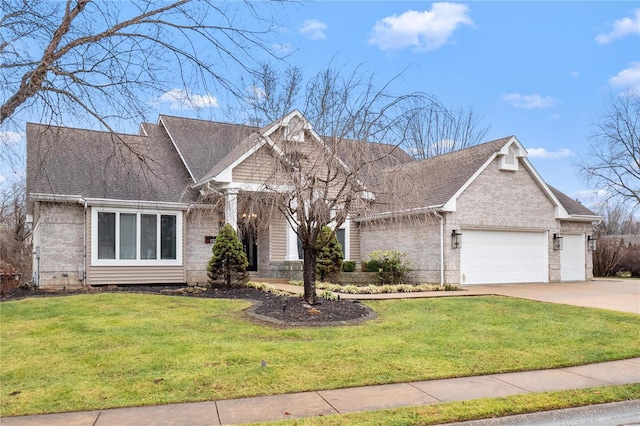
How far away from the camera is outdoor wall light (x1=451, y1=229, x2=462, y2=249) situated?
1733 centimetres

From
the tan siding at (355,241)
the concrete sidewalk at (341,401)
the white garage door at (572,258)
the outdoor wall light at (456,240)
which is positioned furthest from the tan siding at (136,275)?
the white garage door at (572,258)

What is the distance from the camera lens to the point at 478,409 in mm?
5238

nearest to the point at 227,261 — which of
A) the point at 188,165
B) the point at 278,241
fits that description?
the point at 278,241

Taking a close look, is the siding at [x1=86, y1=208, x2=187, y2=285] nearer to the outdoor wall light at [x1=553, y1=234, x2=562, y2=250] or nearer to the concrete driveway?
the concrete driveway

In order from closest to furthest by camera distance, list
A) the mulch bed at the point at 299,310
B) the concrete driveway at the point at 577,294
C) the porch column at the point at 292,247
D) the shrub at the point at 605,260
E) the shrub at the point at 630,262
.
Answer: the mulch bed at the point at 299,310, the concrete driveway at the point at 577,294, the porch column at the point at 292,247, the shrub at the point at 605,260, the shrub at the point at 630,262

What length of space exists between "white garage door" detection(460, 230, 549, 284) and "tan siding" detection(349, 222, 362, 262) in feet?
17.0

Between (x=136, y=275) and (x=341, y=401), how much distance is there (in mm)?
13095

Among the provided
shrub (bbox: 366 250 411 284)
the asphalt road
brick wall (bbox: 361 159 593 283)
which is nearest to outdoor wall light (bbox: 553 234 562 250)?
brick wall (bbox: 361 159 593 283)

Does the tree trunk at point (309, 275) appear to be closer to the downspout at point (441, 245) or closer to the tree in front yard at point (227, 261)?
the tree in front yard at point (227, 261)

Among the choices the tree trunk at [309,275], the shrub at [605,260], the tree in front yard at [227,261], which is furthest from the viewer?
the shrub at [605,260]

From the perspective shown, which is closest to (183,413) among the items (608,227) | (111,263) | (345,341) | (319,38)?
(345,341)

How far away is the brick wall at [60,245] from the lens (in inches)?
627

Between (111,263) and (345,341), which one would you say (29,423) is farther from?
(111,263)

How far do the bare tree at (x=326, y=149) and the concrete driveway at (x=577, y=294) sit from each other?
6.46 meters
